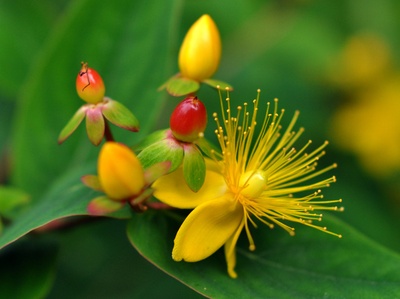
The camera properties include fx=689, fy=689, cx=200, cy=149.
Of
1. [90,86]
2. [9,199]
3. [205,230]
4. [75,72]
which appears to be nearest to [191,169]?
[205,230]

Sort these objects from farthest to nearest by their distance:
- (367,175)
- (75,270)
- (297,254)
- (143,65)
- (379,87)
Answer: (379,87) → (367,175) → (75,270) → (143,65) → (297,254)

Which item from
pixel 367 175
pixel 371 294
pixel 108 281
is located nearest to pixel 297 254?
pixel 371 294

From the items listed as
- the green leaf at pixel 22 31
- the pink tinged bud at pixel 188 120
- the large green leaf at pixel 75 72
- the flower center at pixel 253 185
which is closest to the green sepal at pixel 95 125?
the pink tinged bud at pixel 188 120

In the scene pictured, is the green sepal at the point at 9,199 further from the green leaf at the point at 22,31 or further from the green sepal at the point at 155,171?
the green leaf at the point at 22,31

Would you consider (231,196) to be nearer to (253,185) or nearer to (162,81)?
(253,185)

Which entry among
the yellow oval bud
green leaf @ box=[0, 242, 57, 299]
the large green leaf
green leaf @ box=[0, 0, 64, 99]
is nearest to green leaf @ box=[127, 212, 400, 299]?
the yellow oval bud

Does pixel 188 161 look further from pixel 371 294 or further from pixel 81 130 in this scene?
pixel 81 130
